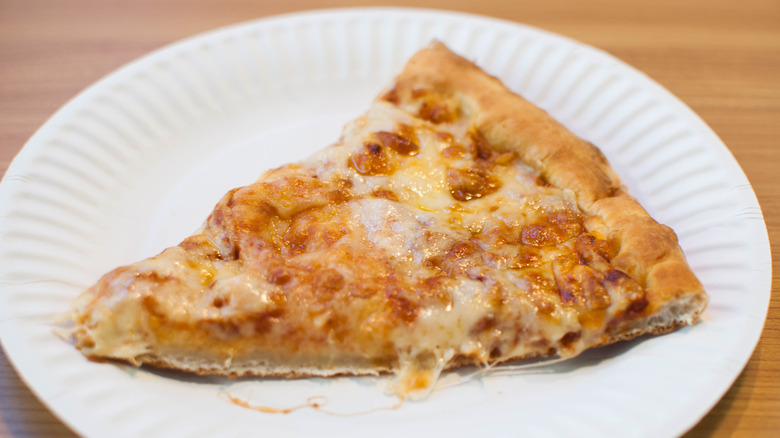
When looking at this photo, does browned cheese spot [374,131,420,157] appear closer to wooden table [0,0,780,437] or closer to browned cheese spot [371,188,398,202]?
browned cheese spot [371,188,398,202]

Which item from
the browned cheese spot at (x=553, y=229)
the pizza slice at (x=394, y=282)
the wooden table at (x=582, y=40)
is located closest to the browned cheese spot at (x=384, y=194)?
the pizza slice at (x=394, y=282)

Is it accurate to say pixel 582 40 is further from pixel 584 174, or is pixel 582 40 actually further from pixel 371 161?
pixel 371 161

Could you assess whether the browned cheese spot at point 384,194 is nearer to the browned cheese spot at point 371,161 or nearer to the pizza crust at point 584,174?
the browned cheese spot at point 371,161

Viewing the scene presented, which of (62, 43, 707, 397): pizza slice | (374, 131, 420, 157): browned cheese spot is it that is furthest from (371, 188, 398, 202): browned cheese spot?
(374, 131, 420, 157): browned cheese spot

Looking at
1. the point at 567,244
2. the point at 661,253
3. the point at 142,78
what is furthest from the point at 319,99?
the point at 661,253

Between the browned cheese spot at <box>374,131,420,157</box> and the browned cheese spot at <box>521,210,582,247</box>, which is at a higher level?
the browned cheese spot at <box>374,131,420,157</box>

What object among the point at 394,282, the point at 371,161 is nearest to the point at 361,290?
the point at 394,282
